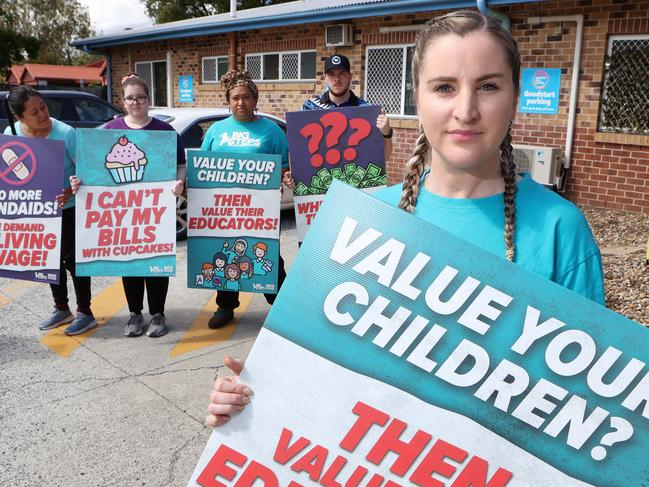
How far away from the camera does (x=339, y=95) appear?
4.58m

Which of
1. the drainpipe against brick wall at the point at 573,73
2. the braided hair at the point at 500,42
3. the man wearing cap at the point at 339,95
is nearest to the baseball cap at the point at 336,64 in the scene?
the man wearing cap at the point at 339,95

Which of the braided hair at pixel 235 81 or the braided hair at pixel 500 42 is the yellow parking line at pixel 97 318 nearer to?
the braided hair at pixel 235 81

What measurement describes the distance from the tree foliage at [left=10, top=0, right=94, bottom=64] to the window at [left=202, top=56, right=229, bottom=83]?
43.2 metres

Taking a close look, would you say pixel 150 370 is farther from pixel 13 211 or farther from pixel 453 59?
pixel 453 59

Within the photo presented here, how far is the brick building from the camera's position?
8.34 m

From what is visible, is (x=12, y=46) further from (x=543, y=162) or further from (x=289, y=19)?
(x=543, y=162)

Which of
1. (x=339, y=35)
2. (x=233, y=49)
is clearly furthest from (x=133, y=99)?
(x=233, y=49)

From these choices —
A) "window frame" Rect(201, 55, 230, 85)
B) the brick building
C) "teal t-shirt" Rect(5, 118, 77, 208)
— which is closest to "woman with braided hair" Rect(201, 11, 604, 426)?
"teal t-shirt" Rect(5, 118, 77, 208)

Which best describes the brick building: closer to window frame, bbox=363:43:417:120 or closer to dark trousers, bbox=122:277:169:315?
window frame, bbox=363:43:417:120

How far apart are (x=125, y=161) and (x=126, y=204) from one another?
1.05 feet

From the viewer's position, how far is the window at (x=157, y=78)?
17031mm

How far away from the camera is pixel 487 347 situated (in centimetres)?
121

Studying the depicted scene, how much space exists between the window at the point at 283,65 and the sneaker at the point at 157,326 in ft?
28.8

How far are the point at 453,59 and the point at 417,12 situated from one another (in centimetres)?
993
